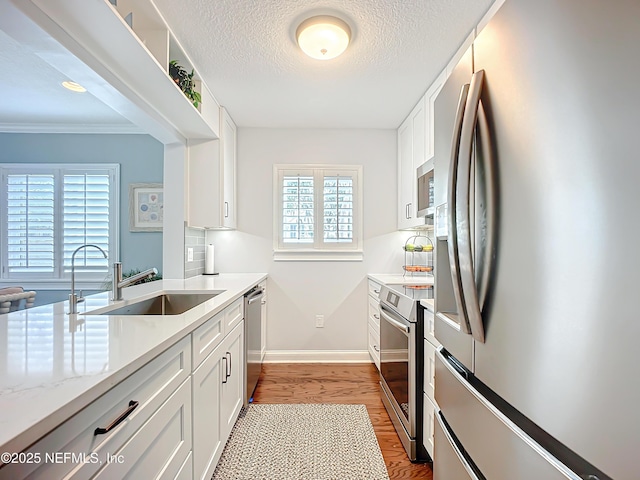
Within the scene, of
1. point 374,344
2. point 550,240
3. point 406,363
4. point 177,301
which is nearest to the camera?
point 550,240

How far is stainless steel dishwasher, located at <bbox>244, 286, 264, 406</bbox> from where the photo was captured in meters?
2.32

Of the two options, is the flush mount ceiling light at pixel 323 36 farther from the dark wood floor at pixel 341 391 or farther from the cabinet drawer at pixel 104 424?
the dark wood floor at pixel 341 391

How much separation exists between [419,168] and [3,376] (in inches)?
103

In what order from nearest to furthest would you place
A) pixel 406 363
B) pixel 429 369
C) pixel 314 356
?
pixel 429 369 < pixel 406 363 < pixel 314 356

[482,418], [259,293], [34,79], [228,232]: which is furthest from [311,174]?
[482,418]

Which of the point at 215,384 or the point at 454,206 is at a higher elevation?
the point at 454,206

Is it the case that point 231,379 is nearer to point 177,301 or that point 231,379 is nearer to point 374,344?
point 177,301

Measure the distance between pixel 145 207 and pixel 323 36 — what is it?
2779mm

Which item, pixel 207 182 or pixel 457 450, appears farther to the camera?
pixel 207 182

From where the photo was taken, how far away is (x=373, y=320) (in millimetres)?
3125

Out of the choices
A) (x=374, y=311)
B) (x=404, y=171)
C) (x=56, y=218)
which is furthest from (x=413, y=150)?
(x=56, y=218)

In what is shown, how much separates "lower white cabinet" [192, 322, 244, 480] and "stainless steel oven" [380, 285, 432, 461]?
1027mm

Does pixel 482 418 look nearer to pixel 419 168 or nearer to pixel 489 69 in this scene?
pixel 489 69

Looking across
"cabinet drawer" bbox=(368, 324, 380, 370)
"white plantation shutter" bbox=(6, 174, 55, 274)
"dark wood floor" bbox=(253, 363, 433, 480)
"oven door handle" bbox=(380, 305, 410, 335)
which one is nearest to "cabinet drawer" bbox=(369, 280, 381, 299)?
"cabinet drawer" bbox=(368, 324, 380, 370)
